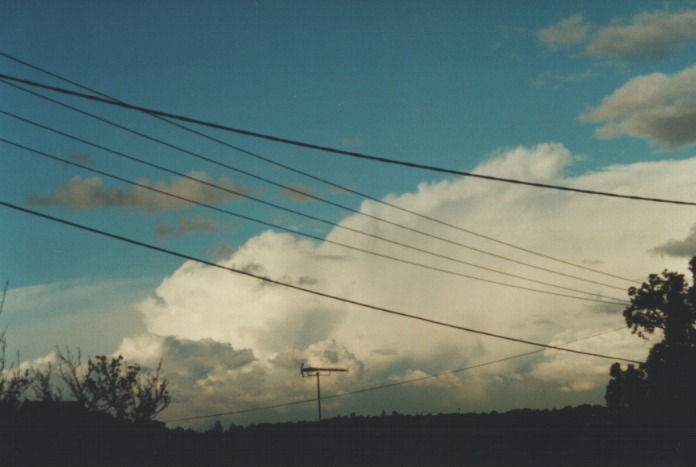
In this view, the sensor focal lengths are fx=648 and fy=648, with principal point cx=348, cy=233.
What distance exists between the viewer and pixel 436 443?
26703 millimetres

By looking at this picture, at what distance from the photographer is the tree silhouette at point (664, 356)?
132 ft

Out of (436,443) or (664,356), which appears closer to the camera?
(436,443)

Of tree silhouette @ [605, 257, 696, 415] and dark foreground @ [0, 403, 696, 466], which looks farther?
tree silhouette @ [605, 257, 696, 415]

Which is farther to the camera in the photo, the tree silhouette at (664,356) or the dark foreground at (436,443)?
the tree silhouette at (664,356)

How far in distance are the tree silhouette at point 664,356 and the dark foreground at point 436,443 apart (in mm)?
13916

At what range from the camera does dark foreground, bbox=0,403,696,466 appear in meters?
26.1

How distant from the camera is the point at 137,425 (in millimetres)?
39344

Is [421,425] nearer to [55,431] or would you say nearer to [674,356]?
[55,431]

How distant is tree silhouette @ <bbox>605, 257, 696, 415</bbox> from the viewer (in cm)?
4022

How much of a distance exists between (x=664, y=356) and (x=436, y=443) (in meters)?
22.3

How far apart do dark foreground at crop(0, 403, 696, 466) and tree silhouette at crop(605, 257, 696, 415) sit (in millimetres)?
13916

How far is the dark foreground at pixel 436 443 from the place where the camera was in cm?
2614

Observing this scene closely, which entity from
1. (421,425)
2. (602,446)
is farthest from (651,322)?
(421,425)

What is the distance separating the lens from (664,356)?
41531mm
